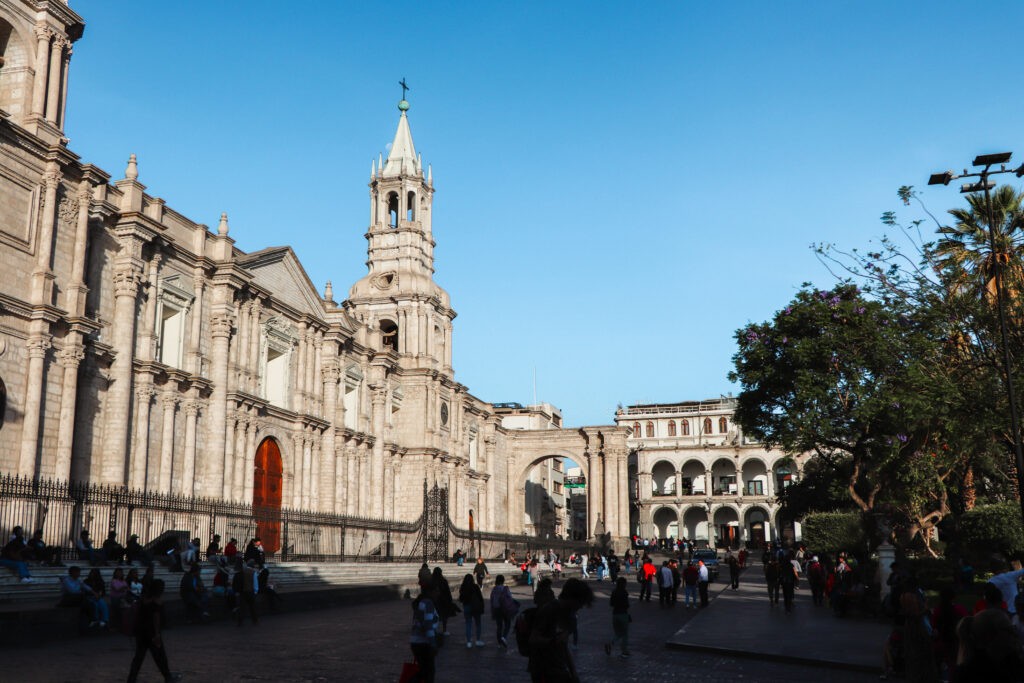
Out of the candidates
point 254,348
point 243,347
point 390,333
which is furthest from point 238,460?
point 390,333

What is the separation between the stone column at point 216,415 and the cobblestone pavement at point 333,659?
12873 mm

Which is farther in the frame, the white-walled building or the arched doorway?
the white-walled building

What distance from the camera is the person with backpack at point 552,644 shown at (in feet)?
23.9

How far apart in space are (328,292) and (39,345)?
19.6 m

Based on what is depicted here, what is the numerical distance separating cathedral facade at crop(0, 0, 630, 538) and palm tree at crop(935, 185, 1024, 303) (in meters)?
21.4

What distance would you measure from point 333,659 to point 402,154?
41956 mm

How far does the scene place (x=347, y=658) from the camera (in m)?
13.9

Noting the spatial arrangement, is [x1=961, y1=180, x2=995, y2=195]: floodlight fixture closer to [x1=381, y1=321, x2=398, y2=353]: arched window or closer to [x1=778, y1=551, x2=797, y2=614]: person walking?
[x1=778, y1=551, x2=797, y2=614]: person walking

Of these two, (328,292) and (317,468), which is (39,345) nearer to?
(317,468)

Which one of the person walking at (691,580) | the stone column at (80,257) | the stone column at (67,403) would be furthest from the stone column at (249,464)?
the person walking at (691,580)

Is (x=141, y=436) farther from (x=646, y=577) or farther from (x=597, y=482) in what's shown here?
(x=597, y=482)

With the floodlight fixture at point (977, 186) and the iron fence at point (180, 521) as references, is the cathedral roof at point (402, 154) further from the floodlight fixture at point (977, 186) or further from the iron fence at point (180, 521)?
the floodlight fixture at point (977, 186)

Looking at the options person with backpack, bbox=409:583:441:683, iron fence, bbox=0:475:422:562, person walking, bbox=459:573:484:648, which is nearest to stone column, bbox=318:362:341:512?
iron fence, bbox=0:475:422:562

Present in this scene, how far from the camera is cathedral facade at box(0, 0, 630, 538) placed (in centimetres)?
2433
